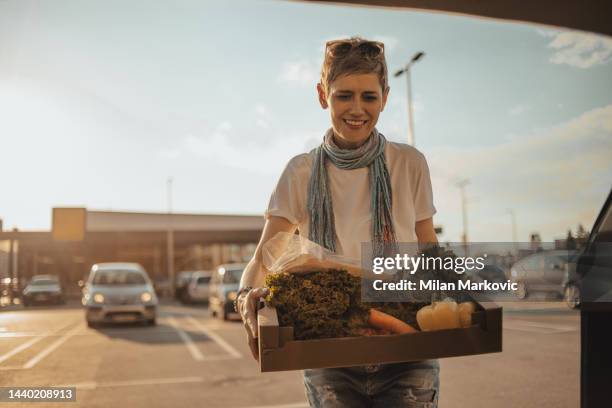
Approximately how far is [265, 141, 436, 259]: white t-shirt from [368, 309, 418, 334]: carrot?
0.75 ft

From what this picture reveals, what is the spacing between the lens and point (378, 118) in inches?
75.2

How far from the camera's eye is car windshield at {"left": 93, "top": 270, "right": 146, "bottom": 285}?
15.2m

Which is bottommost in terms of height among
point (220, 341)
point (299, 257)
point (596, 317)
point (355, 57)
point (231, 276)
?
point (220, 341)

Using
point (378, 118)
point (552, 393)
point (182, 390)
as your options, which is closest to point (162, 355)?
point (182, 390)

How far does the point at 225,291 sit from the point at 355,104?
15.6m

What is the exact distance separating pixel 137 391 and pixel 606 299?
5403mm

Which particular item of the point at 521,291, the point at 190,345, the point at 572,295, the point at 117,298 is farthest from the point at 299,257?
the point at 117,298

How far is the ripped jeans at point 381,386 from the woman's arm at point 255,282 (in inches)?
11.8

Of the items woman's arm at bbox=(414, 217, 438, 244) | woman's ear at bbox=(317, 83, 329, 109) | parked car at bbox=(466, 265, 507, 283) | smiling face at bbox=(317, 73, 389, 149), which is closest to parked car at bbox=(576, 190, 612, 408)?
parked car at bbox=(466, 265, 507, 283)

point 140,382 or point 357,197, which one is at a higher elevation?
point 357,197

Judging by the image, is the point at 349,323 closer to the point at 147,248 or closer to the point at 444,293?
the point at 444,293

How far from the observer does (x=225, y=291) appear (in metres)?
17.1

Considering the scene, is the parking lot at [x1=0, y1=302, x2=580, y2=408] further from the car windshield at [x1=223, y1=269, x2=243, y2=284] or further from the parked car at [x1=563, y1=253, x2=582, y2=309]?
the car windshield at [x1=223, y1=269, x2=243, y2=284]

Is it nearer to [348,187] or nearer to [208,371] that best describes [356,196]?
[348,187]
